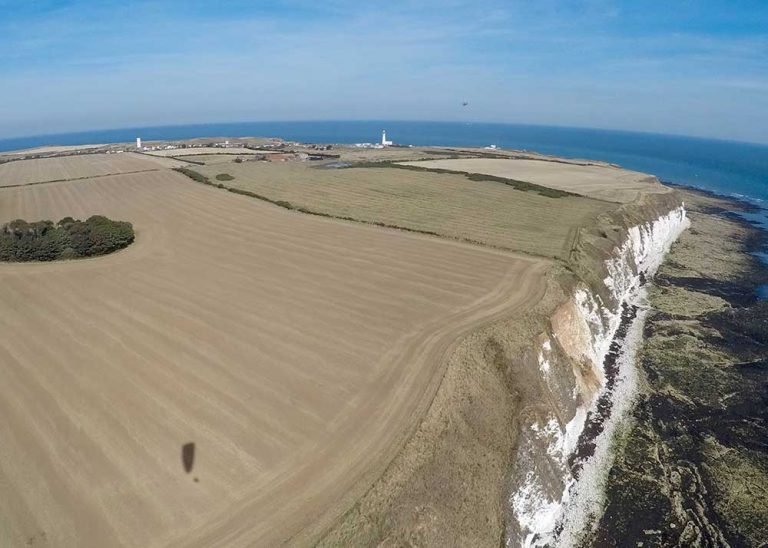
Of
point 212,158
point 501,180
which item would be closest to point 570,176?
point 501,180

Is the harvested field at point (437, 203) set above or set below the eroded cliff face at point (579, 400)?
above

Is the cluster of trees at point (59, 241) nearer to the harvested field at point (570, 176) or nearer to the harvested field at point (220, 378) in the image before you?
the harvested field at point (220, 378)

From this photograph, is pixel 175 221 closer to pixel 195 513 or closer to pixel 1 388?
pixel 1 388

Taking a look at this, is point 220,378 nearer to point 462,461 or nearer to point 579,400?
point 462,461

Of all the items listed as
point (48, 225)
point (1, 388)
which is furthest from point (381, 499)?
point (48, 225)

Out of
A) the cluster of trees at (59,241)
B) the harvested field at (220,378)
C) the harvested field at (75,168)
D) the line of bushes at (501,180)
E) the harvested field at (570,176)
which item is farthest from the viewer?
the harvested field at (75,168)

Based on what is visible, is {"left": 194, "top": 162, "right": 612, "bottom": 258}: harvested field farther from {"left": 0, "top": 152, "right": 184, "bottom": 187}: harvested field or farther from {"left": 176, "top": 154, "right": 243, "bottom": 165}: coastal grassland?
{"left": 0, "top": 152, "right": 184, "bottom": 187}: harvested field

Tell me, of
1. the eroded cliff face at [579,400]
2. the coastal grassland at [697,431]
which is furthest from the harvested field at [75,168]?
the coastal grassland at [697,431]
